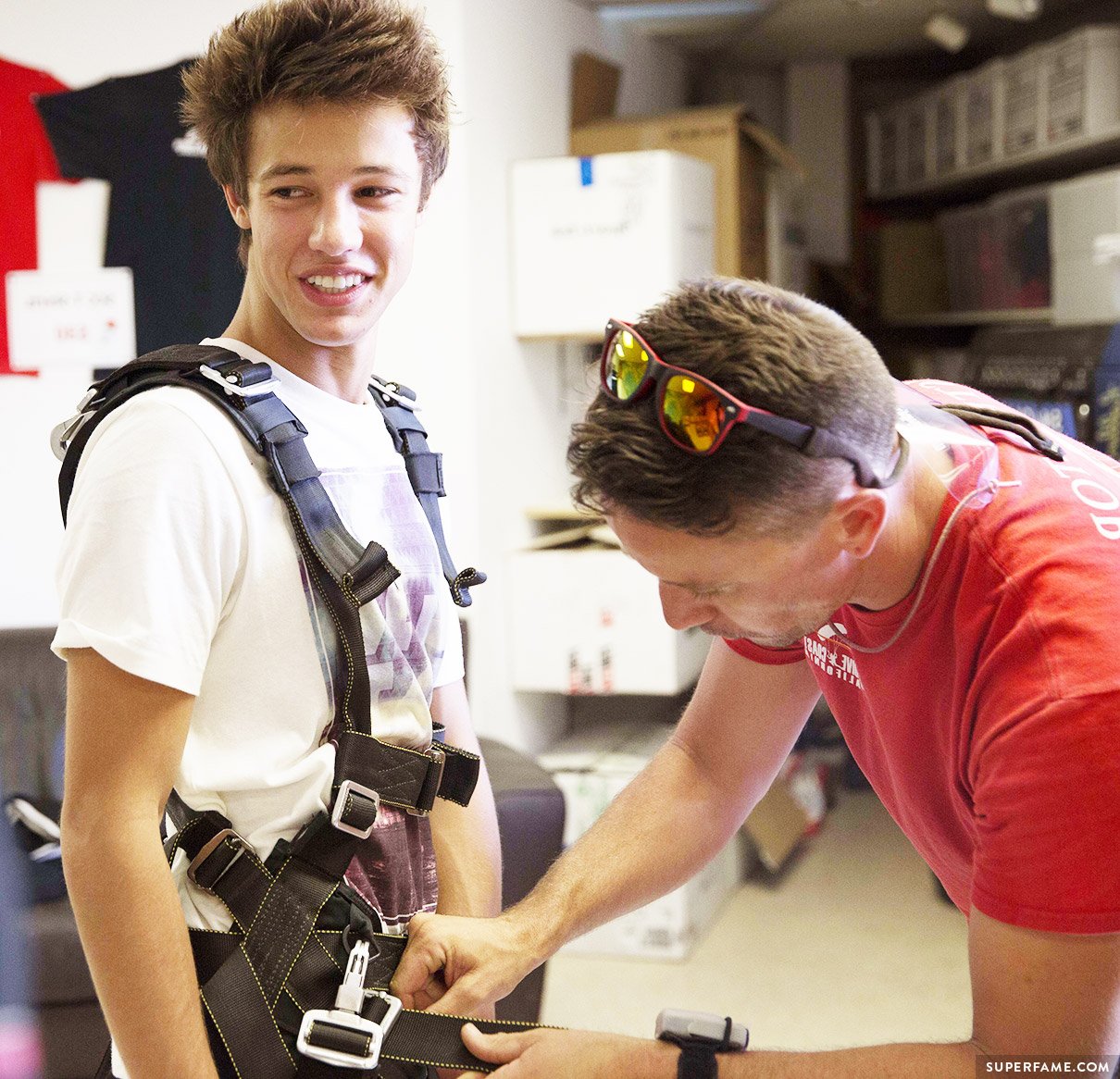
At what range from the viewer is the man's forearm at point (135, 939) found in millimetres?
1066

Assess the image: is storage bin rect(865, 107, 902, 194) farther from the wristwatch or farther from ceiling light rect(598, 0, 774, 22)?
the wristwatch

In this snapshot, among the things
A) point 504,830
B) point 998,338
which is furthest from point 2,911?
point 998,338

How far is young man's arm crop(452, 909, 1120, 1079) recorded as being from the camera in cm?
95

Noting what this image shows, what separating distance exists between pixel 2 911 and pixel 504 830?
1006 millimetres

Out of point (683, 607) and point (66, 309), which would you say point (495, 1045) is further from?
point (66, 309)

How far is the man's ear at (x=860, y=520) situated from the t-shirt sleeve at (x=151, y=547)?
521 millimetres

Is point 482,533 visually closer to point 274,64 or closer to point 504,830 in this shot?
point 504,830

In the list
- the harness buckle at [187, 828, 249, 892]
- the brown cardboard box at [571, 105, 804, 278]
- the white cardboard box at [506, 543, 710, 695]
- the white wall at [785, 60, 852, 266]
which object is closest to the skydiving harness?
the harness buckle at [187, 828, 249, 892]

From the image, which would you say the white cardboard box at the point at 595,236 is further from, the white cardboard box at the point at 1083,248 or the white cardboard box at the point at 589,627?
the white cardboard box at the point at 1083,248

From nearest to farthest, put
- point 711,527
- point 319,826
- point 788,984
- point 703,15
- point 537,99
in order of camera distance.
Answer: point 711,527, point 319,826, point 788,984, point 537,99, point 703,15

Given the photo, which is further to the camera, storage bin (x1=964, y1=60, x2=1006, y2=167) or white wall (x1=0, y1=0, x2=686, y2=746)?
storage bin (x1=964, y1=60, x2=1006, y2=167)

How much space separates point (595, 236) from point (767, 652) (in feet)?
7.30

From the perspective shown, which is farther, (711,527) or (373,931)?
(373,931)

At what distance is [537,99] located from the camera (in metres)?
3.65
